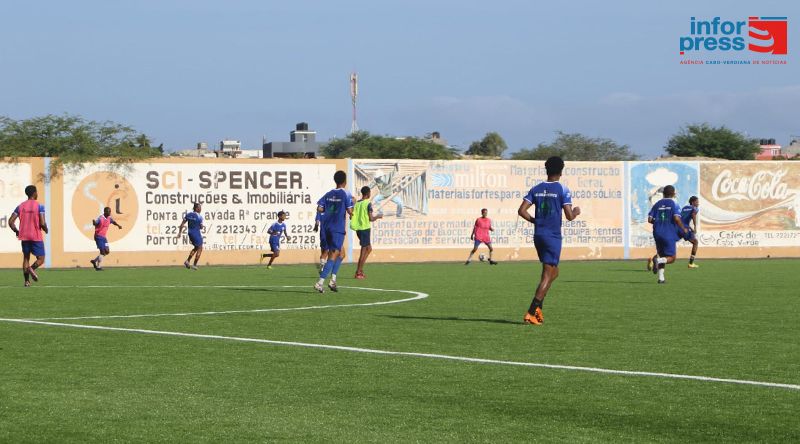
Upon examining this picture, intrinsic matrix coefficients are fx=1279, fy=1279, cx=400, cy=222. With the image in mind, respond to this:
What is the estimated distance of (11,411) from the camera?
9070mm

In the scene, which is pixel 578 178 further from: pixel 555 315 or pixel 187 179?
pixel 555 315

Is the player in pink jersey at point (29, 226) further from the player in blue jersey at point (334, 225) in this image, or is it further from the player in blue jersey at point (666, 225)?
the player in blue jersey at point (666, 225)

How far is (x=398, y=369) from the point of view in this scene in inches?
453

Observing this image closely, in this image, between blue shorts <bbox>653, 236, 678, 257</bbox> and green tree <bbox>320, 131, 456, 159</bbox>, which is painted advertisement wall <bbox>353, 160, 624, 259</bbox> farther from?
green tree <bbox>320, 131, 456, 159</bbox>

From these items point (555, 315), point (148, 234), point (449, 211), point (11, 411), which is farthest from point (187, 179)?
point (11, 411)

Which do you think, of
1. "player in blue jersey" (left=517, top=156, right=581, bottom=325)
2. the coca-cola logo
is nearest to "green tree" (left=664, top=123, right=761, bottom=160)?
the coca-cola logo

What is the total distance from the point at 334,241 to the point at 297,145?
116169 millimetres

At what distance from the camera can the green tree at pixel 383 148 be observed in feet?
342

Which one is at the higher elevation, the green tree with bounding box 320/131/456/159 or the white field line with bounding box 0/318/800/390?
the green tree with bounding box 320/131/456/159

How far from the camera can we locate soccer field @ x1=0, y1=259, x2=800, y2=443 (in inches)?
334

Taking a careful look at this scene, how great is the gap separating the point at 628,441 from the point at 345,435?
1781mm

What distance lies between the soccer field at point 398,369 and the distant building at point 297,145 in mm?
104634

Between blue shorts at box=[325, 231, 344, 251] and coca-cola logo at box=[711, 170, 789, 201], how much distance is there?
30.0 meters

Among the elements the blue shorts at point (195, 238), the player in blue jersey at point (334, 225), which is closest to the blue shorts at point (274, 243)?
the blue shorts at point (195, 238)
